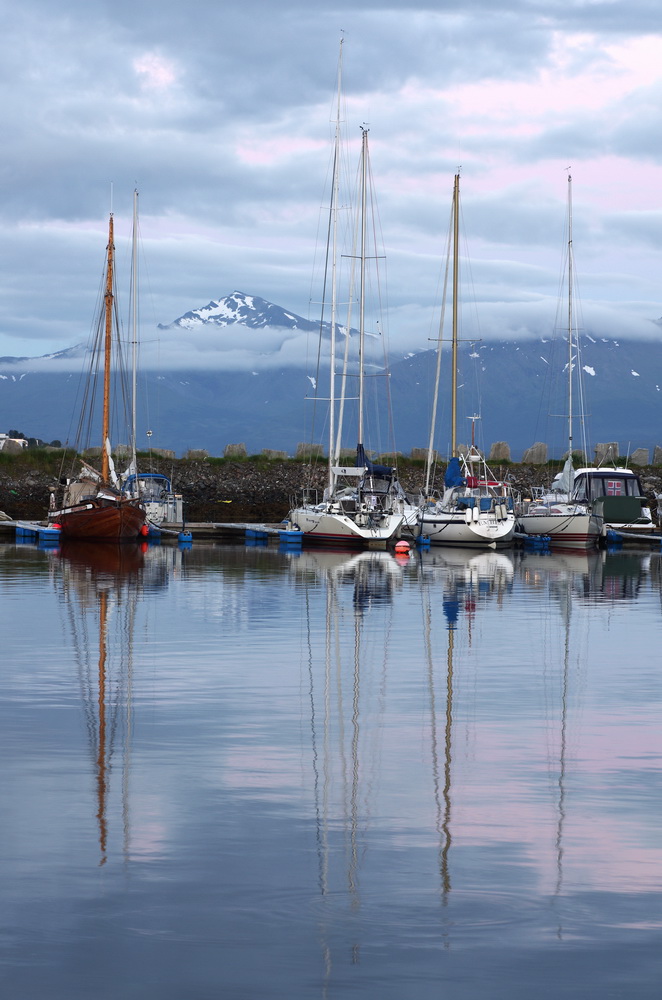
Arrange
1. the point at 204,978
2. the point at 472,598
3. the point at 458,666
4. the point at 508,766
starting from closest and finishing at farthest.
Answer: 1. the point at 204,978
2. the point at 508,766
3. the point at 458,666
4. the point at 472,598

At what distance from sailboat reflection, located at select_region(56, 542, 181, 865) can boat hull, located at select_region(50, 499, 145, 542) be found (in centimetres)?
560

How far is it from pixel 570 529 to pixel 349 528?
400 inches

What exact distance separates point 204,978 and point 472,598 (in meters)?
25.4

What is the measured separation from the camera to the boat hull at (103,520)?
2162 inches

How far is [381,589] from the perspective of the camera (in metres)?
35.1

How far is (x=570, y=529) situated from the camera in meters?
59.3

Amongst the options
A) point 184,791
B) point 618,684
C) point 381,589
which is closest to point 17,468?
point 381,589

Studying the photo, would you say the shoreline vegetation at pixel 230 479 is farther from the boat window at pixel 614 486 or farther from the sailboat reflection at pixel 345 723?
the sailboat reflection at pixel 345 723

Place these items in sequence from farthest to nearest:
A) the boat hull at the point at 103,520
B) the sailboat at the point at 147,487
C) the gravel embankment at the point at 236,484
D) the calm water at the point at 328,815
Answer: the gravel embankment at the point at 236,484
the sailboat at the point at 147,487
the boat hull at the point at 103,520
the calm water at the point at 328,815

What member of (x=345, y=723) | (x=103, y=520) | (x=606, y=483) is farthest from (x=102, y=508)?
(x=345, y=723)

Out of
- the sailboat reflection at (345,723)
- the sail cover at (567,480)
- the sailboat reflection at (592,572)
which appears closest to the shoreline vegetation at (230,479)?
the sail cover at (567,480)

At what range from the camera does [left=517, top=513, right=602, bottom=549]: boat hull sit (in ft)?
194

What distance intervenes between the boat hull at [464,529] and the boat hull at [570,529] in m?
2.19

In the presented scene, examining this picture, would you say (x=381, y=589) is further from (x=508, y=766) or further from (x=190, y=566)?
(x=508, y=766)
